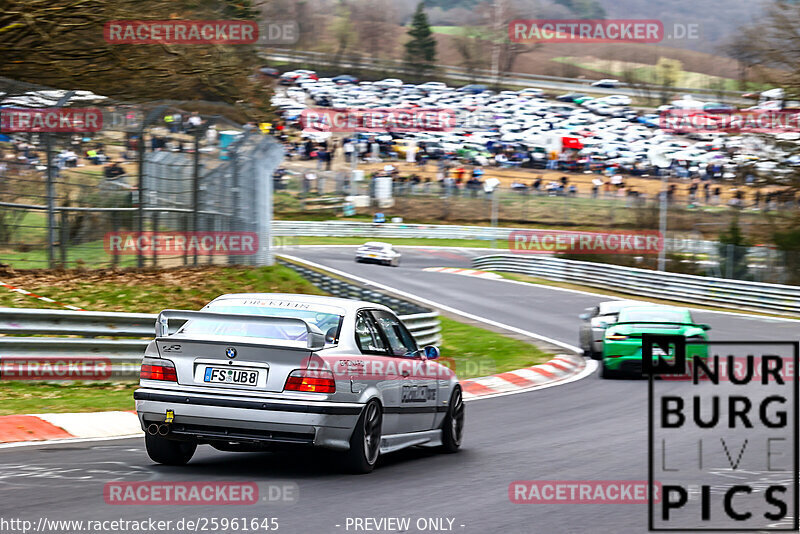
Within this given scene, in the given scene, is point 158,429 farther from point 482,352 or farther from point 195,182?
point 482,352

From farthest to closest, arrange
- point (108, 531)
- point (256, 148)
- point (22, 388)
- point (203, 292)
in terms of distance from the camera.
Result: point (256, 148)
point (203, 292)
point (22, 388)
point (108, 531)

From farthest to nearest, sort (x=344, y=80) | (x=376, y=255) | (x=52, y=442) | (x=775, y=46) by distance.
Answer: (x=344, y=80), (x=376, y=255), (x=775, y=46), (x=52, y=442)

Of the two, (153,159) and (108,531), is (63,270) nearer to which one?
(153,159)

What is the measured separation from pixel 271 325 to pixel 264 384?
1.70 feet

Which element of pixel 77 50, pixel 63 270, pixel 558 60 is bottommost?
pixel 63 270

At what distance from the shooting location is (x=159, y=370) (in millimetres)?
7785

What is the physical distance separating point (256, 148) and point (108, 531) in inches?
588

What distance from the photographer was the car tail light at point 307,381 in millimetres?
7566

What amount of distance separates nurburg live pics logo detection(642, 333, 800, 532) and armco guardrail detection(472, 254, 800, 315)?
1878 cm

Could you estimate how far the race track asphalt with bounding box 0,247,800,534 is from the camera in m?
6.38

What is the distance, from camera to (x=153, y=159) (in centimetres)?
1734

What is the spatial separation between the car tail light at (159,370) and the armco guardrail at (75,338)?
16.4 feet

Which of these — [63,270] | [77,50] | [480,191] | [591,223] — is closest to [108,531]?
[63,270]

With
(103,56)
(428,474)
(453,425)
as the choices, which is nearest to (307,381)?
(428,474)
